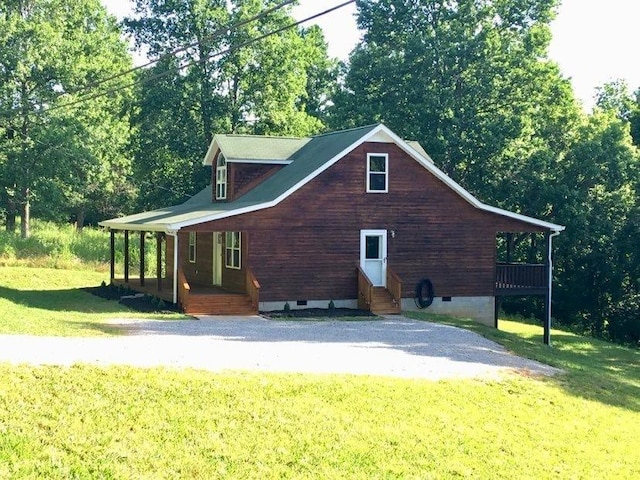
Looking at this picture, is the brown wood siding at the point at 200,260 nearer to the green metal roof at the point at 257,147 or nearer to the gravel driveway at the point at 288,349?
the green metal roof at the point at 257,147

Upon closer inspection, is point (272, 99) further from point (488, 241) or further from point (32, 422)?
point (32, 422)

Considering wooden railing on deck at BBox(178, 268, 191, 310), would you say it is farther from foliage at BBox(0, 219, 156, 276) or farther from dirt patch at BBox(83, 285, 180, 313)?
foliage at BBox(0, 219, 156, 276)

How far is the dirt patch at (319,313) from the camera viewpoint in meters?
23.7

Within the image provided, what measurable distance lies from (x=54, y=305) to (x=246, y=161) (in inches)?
318

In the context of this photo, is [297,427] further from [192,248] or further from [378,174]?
[192,248]

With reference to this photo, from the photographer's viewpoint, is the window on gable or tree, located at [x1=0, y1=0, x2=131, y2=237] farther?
tree, located at [x1=0, y1=0, x2=131, y2=237]

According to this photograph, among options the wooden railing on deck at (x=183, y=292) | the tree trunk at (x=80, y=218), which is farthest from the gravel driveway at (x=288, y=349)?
the tree trunk at (x=80, y=218)

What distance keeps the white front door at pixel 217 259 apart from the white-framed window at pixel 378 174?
550cm

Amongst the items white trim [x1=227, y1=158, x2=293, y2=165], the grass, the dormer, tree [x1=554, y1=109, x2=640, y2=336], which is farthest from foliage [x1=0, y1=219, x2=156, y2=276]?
tree [x1=554, y1=109, x2=640, y2=336]

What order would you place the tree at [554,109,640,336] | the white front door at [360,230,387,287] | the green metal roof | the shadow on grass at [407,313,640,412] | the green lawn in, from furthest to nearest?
the tree at [554,109,640,336], the green metal roof, the white front door at [360,230,387,287], the shadow on grass at [407,313,640,412], the green lawn

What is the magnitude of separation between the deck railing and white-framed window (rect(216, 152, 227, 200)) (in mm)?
9839

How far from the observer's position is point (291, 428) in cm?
1083

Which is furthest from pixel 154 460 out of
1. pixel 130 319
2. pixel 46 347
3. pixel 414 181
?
pixel 414 181

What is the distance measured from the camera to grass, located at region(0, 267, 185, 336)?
17.2 metres
